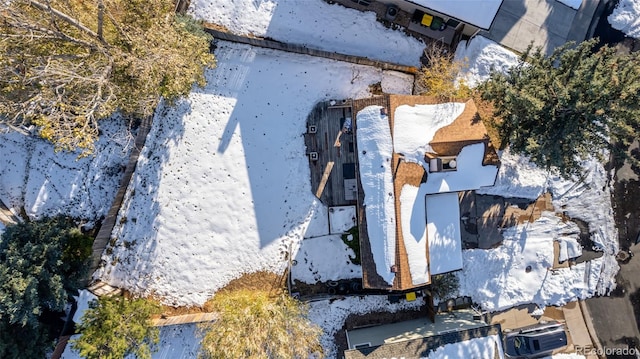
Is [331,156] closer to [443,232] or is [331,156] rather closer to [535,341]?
[443,232]

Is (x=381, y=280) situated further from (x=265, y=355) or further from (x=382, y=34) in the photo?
(x=382, y=34)

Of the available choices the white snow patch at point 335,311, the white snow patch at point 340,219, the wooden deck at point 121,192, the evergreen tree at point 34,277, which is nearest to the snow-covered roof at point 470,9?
the white snow patch at point 340,219

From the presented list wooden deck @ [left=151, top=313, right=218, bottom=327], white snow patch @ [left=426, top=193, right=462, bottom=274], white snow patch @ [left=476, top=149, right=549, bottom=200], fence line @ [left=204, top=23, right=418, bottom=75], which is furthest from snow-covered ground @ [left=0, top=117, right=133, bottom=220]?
white snow patch @ [left=476, top=149, right=549, bottom=200]

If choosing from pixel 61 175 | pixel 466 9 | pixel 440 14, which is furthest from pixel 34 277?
pixel 466 9

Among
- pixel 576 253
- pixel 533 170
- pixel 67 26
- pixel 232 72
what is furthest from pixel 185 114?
pixel 576 253

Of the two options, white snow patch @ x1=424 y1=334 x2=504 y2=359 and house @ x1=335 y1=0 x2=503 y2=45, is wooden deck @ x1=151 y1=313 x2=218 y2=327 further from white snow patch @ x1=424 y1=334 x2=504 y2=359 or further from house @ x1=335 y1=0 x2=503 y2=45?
house @ x1=335 y1=0 x2=503 y2=45

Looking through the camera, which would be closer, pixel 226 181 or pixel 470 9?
pixel 470 9
